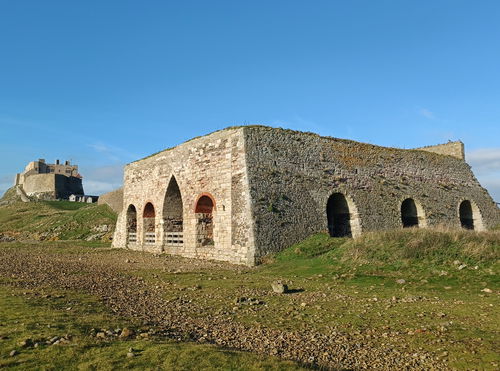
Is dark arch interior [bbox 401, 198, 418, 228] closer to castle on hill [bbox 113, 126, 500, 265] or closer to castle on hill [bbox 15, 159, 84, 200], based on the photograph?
castle on hill [bbox 113, 126, 500, 265]

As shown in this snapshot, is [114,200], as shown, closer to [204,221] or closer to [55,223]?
[55,223]

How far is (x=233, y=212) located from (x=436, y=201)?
578 inches

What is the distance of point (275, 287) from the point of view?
1086cm

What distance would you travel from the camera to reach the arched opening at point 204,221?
20.4 metres

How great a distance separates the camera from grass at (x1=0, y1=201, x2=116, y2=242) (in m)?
35.0

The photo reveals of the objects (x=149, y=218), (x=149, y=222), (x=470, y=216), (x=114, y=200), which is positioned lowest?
(x=470, y=216)

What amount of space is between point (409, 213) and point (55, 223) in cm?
3111

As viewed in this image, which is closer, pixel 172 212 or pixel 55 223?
pixel 172 212

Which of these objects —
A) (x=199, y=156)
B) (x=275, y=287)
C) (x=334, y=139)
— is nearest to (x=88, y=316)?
(x=275, y=287)

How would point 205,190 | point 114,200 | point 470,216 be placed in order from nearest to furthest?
point 205,190
point 470,216
point 114,200

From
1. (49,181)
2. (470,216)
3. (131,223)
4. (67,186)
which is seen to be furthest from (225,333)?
(67,186)

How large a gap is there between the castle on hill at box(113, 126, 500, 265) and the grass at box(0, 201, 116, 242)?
9.00 meters

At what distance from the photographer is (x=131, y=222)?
27656 millimetres

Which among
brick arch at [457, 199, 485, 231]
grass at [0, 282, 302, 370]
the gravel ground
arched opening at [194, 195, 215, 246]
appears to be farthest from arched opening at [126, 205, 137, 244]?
brick arch at [457, 199, 485, 231]
